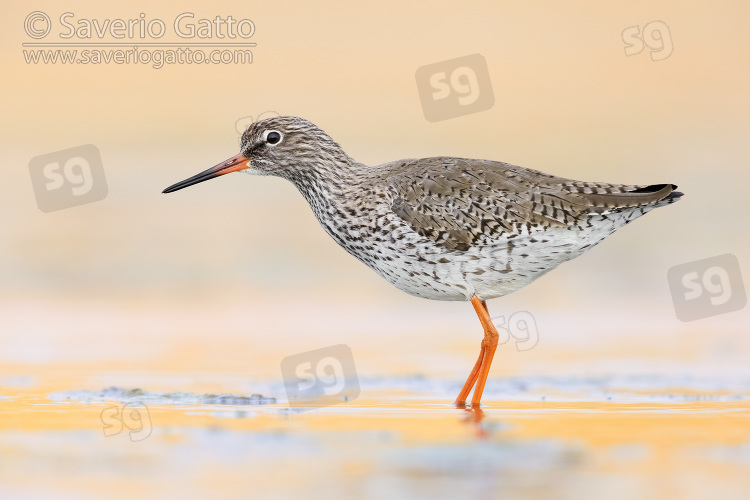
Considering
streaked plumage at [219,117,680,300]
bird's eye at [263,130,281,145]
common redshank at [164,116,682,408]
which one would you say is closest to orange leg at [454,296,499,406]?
common redshank at [164,116,682,408]

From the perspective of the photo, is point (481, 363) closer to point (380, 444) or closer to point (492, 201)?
point (492, 201)

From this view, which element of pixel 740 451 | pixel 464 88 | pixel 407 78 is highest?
pixel 407 78

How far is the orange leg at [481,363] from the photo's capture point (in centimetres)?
909

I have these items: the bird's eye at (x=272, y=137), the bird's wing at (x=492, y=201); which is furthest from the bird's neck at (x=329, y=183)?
the bird's wing at (x=492, y=201)

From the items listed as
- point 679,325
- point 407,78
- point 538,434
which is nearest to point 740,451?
point 538,434

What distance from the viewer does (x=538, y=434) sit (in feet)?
24.3

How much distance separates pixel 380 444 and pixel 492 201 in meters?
3.08

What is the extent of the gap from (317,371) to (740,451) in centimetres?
401

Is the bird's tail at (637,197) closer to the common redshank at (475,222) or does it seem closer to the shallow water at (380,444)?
the common redshank at (475,222)

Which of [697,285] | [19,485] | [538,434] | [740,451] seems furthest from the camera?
[697,285]

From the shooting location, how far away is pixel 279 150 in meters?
10.2

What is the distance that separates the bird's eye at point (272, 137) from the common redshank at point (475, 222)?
0.73m

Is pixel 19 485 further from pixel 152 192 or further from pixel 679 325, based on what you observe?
pixel 152 192

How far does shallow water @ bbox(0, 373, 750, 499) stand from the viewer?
5945 mm
